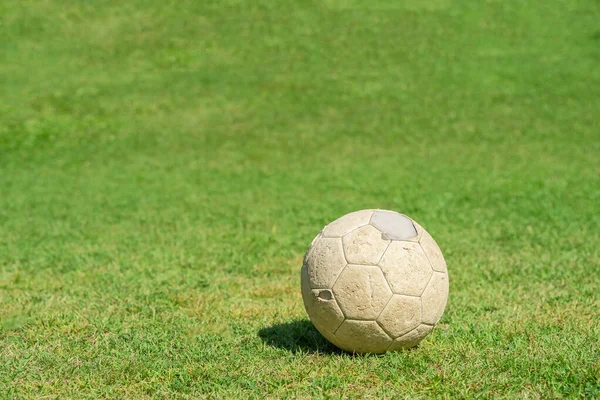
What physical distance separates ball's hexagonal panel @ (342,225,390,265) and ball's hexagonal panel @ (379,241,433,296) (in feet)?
0.22

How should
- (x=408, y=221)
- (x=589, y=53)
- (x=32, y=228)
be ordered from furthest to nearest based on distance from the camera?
(x=589, y=53) < (x=32, y=228) < (x=408, y=221)

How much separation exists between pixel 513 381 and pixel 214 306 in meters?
3.48

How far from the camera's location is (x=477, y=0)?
2806 centimetres

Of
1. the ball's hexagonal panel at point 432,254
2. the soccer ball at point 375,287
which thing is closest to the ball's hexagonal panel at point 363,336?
the soccer ball at point 375,287

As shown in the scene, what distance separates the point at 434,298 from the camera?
541 cm

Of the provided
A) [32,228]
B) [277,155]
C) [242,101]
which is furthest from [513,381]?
[242,101]

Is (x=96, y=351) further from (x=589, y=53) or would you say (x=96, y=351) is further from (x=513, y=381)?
(x=589, y=53)

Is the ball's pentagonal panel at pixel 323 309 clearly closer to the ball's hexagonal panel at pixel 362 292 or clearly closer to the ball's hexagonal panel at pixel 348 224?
the ball's hexagonal panel at pixel 362 292

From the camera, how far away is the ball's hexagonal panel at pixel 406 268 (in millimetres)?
5270

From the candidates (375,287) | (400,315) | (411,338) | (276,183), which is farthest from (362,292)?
(276,183)

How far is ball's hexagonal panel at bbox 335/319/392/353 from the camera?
5.25 metres

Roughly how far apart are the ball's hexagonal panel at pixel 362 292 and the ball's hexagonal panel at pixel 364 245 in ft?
0.22

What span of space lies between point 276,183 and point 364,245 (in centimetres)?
1019

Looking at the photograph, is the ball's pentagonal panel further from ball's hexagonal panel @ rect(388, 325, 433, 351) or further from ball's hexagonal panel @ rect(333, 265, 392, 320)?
ball's hexagonal panel @ rect(388, 325, 433, 351)
